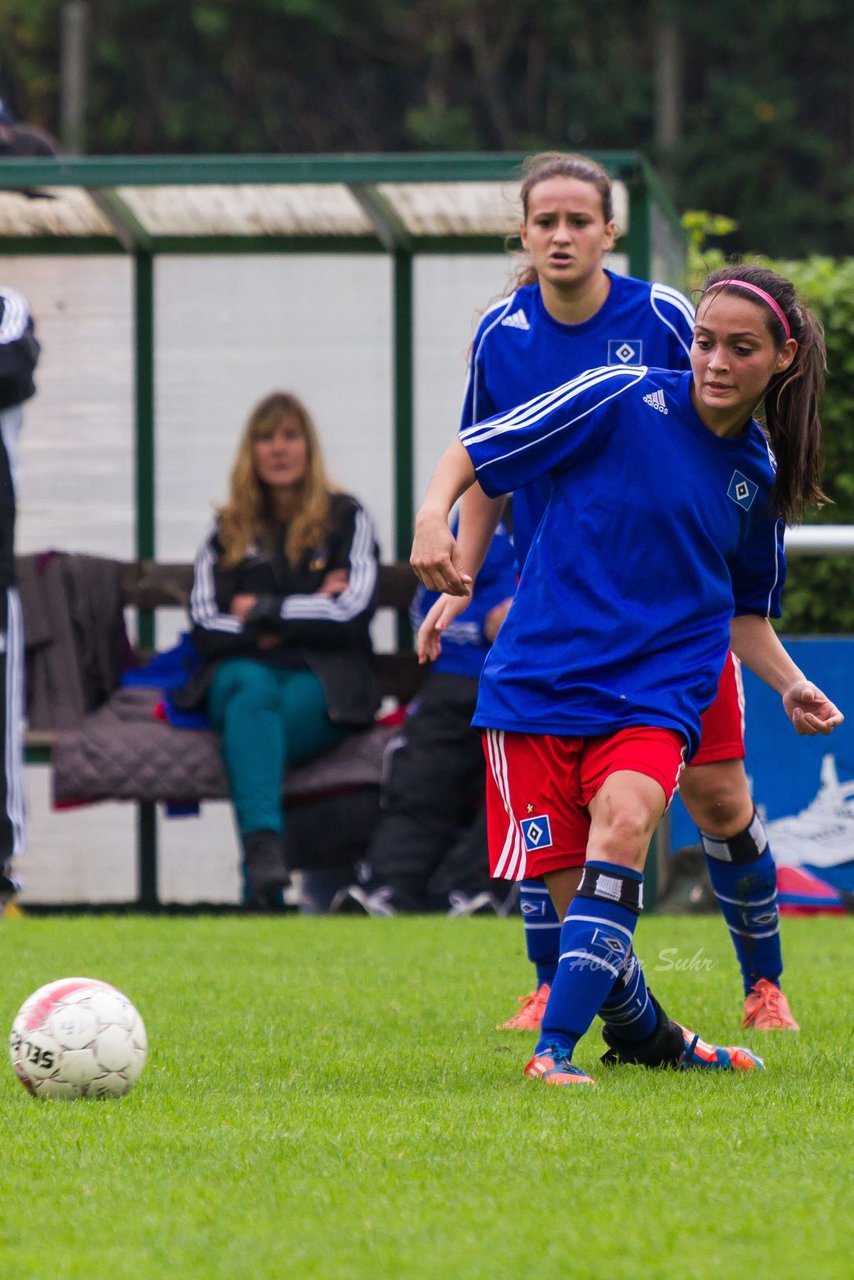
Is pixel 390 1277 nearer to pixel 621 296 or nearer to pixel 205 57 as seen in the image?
pixel 621 296

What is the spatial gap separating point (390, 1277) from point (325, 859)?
6.15m

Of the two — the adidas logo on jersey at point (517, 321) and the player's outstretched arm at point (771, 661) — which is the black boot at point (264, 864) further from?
the player's outstretched arm at point (771, 661)

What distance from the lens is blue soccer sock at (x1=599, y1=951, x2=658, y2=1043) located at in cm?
416

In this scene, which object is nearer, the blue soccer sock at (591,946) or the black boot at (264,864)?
the blue soccer sock at (591,946)

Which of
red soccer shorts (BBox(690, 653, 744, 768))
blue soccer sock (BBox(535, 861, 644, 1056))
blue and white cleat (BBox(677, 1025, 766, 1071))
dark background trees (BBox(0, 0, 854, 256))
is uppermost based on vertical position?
dark background trees (BBox(0, 0, 854, 256))

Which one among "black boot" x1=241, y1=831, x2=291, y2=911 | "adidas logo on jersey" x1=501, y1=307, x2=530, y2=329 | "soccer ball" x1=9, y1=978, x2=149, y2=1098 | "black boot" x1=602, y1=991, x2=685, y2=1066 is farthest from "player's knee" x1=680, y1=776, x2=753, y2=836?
"black boot" x1=241, y1=831, x2=291, y2=911

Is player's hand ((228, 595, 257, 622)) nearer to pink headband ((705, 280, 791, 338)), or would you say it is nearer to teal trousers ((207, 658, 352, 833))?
teal trousers ((207, 658, 352, 833))

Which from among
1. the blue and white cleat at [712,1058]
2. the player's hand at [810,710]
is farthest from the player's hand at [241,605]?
the blue and white cleat at [712,1058]

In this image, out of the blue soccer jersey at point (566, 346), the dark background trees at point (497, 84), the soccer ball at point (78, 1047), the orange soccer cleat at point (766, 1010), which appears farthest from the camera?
the dark background trees at point (497, 84)

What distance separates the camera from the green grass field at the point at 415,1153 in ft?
8.95

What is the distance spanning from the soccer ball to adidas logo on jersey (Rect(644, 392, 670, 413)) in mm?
1481

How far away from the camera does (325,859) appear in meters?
8.75

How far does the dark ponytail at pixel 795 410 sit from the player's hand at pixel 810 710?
344 mm

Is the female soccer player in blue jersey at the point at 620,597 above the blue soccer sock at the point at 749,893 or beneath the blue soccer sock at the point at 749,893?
above
